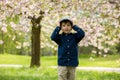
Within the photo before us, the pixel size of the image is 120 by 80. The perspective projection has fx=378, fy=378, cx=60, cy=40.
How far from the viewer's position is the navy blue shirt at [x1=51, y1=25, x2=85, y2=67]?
310 inches

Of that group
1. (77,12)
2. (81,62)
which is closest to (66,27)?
(77,12)

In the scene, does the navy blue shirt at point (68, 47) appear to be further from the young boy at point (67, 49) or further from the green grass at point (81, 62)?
the green grass at point (81, 62)

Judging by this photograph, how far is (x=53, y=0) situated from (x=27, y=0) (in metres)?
1.05

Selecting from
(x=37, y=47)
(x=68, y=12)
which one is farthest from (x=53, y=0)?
(x=37, y=47)

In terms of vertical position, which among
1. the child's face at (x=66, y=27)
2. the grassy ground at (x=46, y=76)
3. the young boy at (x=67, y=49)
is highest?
the child's face at (x=66, y=27)

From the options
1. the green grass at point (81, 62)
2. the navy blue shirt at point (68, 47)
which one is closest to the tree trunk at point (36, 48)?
the green grass at point (81, 62)

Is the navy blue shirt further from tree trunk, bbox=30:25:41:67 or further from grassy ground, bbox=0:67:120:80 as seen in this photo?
tree trunk, bbox=30:25:41:67

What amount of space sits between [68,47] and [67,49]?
0.05 m

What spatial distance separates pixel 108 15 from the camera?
1430cm

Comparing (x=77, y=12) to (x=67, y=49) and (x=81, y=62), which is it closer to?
(x=67, y=49)

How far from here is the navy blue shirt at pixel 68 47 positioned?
7.87m

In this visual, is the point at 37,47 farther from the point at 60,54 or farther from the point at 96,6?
the point at 60,54

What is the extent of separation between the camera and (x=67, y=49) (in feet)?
25.9

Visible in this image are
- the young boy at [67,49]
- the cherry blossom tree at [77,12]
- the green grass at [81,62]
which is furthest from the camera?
the green grass at [81,62]
